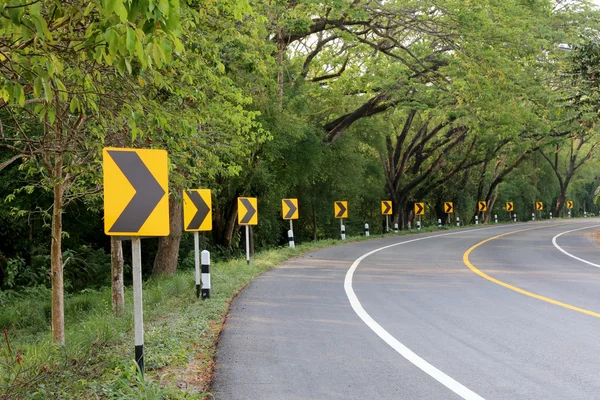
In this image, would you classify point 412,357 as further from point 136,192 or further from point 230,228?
point 230,228

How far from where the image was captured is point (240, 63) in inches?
558

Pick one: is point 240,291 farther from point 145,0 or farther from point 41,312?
point 145,0

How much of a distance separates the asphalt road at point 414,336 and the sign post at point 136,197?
4.73 ft

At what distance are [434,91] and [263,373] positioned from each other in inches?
701

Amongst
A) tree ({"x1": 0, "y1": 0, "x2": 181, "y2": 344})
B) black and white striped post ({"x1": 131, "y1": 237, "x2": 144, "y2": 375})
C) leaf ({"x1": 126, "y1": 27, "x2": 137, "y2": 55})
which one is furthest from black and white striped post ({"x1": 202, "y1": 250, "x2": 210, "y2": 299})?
leaf ({"x1": 126, "y1": 27, "x2": 137, "y2": 55})

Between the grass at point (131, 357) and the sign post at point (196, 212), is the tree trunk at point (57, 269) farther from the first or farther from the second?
the sign post at point (196, 212)

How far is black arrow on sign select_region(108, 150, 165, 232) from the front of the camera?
18.2 ft

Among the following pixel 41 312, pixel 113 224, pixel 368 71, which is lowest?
pixel 41 312

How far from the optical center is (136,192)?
5.58 metres

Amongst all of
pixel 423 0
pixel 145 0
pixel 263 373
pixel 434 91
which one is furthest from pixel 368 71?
pixel 145 0

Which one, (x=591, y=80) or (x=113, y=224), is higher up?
(x=591, y=80)

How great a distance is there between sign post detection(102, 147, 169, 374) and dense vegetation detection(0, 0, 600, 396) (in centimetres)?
44

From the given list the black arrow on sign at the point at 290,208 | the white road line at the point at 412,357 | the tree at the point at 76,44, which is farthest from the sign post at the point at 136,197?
the black arrow on sign at the point at 290,208

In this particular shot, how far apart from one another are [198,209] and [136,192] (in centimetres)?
586
